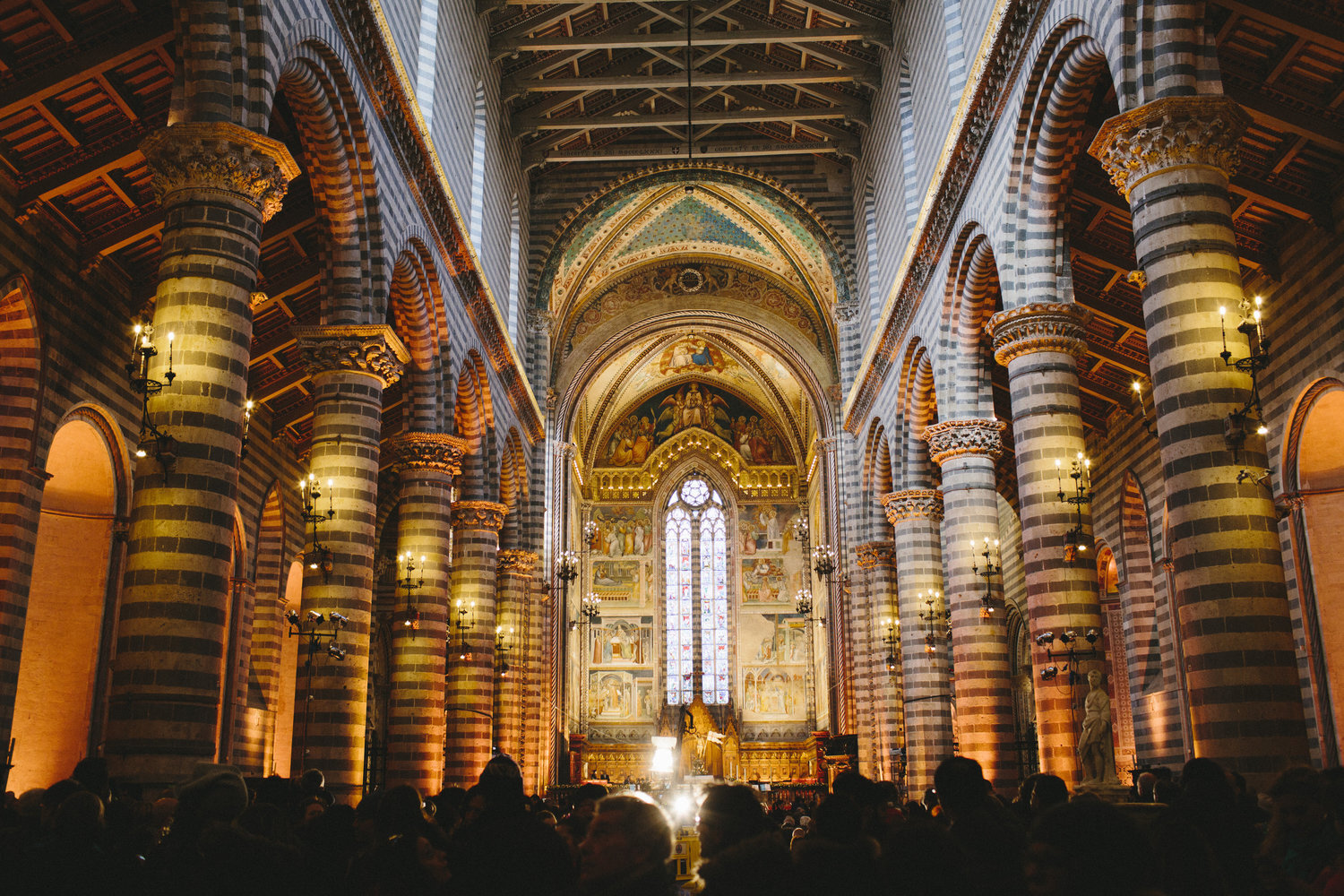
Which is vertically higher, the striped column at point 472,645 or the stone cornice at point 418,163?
the stone cornice at point 418,163

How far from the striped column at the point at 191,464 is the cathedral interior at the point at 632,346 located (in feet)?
0.12

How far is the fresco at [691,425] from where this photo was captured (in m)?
43.6

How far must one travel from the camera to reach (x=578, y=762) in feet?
110

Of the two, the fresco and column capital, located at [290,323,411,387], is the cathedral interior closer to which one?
column capital, located at [290,323,411,387]

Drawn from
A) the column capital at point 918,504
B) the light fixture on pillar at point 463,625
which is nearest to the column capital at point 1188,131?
the column capital at point 918,504

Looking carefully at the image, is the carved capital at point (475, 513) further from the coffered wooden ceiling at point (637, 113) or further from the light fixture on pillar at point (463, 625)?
the coffered wooden ceiling at point (637, 113)

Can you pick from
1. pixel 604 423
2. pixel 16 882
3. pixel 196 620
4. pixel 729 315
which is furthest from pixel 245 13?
pixel 604 423

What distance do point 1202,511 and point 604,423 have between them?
33646mm

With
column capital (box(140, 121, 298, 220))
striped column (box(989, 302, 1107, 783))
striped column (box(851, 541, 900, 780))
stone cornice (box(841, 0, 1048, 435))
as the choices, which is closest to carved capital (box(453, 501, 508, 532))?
stone cornice (box(841, 0, 1048, 435))

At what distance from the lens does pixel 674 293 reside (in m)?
34.6

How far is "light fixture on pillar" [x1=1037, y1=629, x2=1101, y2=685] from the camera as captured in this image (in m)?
14.0

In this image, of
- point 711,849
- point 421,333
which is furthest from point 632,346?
point 711,849

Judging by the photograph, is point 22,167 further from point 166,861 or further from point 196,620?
point 166,861

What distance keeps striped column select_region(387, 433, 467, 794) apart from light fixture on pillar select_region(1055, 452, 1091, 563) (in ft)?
32.2
